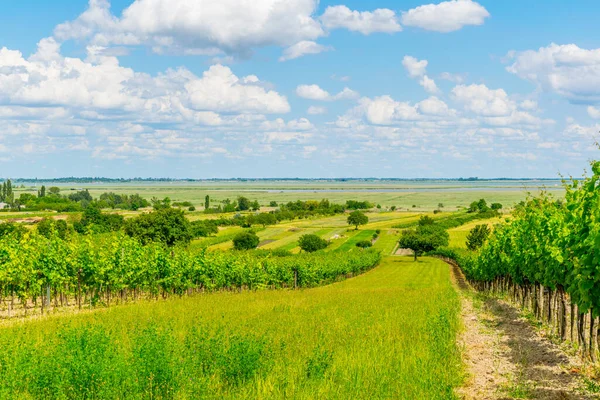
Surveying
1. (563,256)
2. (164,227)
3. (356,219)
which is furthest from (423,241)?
(563,256)

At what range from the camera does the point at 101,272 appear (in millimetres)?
30250

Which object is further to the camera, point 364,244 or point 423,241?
point 364,244

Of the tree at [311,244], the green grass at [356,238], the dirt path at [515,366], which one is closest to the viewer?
the dirt path at [515,366]

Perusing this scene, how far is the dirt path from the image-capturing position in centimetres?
1089

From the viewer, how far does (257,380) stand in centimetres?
1009

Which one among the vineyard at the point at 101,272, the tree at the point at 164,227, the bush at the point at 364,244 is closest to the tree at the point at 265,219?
the bush at the point at 364,244

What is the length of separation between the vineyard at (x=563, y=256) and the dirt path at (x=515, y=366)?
1042mm

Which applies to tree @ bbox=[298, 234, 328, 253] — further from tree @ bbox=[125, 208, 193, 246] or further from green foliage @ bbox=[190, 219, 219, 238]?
green foliage @ bbox=[190, 219, 219, 238]

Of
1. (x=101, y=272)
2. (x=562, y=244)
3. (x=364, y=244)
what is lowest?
(x=364, y=244)

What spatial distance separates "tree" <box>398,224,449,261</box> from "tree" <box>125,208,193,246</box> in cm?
4391

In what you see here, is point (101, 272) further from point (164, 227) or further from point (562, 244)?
point (164, 227)

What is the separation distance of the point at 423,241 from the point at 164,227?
50894mm

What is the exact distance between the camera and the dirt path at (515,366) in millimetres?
10891

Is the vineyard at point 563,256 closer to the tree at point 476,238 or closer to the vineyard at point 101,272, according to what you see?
the vineyard at point 101,272
